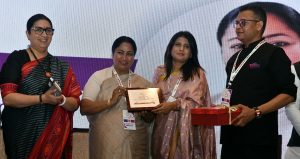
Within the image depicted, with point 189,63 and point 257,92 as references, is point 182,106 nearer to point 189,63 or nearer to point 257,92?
point 189,63

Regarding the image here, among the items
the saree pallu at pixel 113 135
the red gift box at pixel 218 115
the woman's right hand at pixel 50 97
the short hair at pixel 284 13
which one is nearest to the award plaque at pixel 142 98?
the saree pallu at pixel 113 135

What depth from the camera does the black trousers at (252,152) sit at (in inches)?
106

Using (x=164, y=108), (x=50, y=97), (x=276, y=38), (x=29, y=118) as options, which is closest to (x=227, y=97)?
(x=164, y=108)

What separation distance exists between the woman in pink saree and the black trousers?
0.47 metres

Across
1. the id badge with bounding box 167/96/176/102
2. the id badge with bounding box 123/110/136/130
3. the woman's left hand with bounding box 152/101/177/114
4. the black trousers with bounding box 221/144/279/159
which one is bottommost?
the black trousers with bounding box 221/144/279/159

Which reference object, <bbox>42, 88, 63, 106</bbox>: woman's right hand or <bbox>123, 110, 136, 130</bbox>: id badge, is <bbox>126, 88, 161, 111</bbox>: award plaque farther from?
<bbox>42, 88, 63, 106</bbox>: woman's right hand

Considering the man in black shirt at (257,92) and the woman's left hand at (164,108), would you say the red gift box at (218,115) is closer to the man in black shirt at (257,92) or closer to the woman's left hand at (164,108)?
the man in black shirt at (257,92)

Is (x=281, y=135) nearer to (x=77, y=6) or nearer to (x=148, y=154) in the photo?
(x=148, y=154)

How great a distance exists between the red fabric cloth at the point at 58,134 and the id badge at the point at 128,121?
0.34 metres

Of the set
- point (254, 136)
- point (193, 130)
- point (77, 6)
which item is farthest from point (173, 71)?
point (77, 6)

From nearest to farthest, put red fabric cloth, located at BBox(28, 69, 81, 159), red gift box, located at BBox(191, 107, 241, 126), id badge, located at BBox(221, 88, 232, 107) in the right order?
red gift box, located at BBox(191, 107, 241, 126) → id badge, located at BBox(221, 88, 232, 107) → red fabric cloth, located at BBox(28, 69, 81, 159)

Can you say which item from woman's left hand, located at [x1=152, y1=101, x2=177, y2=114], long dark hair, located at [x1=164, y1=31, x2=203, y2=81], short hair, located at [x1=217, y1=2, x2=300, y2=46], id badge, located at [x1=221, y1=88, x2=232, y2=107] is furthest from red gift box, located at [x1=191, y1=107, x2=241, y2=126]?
short hair, located at [x1=217, y1=2, x2=300, y2=46]

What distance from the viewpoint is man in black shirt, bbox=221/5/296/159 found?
8.64 ft

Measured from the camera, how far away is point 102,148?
3248 mm
